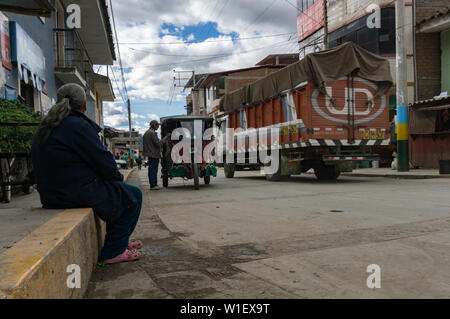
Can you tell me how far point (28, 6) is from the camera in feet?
20.0

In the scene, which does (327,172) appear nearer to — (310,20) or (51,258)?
(51,258)

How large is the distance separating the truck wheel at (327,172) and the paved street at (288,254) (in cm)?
649

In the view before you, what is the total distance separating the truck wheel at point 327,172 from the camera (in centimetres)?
1296

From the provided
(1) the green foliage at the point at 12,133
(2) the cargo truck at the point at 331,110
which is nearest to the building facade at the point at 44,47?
(1) the green foliage at the point at 12,133

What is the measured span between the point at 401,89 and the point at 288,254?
13.0 meters

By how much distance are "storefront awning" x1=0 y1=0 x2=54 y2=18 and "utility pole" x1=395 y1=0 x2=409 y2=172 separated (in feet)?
41.0

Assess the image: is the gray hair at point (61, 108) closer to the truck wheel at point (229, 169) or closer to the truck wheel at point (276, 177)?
the truck wheel at point (276, 177)

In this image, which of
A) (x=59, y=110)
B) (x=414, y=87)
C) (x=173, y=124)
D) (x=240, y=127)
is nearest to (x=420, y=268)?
(x=59, y=110)

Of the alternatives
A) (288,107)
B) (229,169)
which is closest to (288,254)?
(288,107)

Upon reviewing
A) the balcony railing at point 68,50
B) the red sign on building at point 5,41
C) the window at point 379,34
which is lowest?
the red sign on building at point 5,41

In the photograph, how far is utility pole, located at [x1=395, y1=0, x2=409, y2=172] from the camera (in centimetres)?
1443

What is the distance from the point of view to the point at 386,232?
14.1 feet

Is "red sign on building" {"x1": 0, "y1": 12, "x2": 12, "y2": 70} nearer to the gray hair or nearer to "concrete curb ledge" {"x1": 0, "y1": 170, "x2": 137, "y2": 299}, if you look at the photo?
the gray hair

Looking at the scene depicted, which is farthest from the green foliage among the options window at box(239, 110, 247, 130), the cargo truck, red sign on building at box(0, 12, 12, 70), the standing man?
window at box(239, 110, 247, 130)
